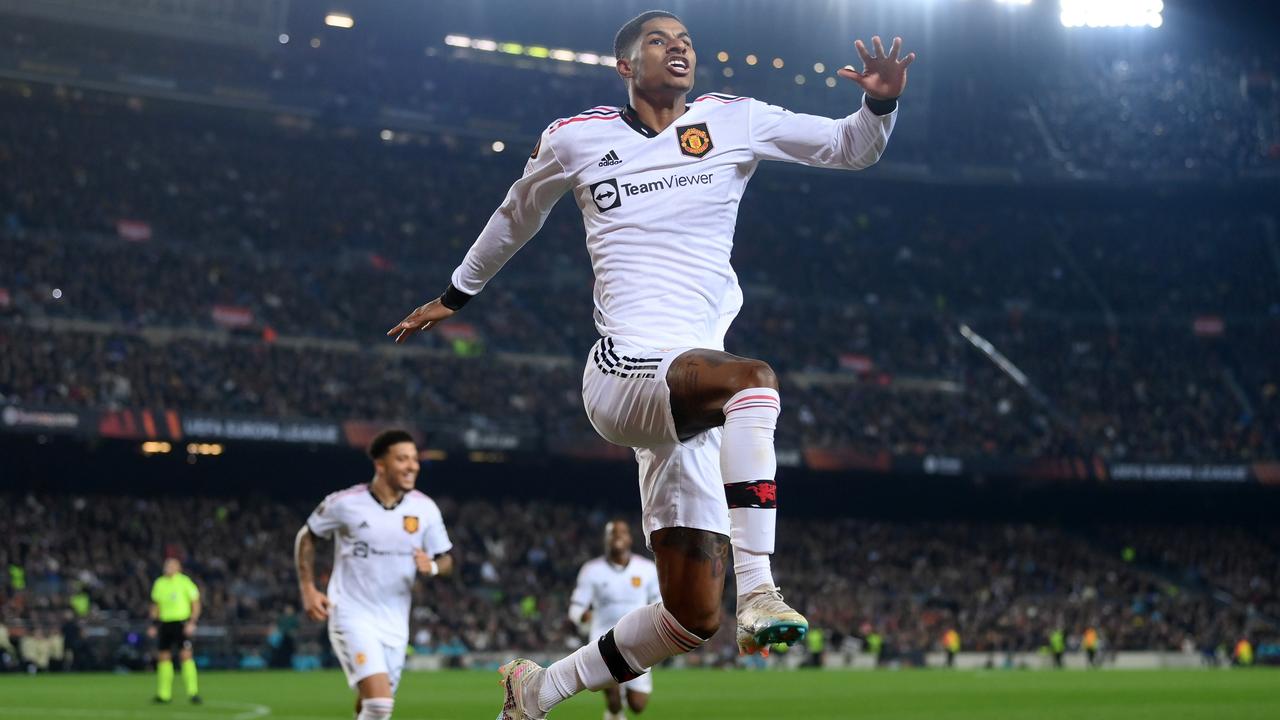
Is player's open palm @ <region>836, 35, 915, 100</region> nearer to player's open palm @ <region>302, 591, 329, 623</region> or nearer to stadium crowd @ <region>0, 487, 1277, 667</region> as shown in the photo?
player's open palm @ <region>302, 591, 329, 623</region>

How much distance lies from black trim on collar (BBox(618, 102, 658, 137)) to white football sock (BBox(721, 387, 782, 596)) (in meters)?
1.47

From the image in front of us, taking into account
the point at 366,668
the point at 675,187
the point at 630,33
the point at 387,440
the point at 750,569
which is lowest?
the point at 366,668

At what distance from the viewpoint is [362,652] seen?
10781 millimetres

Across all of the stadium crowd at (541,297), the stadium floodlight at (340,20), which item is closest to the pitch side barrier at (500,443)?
the stadium crowd at (541,297)

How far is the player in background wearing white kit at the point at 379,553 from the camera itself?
36.2 ft

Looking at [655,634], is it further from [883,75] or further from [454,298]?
[883,75]

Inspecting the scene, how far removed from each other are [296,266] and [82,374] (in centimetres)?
982

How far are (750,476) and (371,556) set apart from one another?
6.71m

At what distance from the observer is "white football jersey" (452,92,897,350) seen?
5.93m

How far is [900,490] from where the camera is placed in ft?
159

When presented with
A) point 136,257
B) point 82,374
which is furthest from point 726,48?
point 82,374

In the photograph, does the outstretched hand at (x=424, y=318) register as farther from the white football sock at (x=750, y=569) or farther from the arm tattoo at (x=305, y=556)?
the arm tattoo at (x=305, y=556)

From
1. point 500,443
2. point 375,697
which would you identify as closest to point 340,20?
point 500,443

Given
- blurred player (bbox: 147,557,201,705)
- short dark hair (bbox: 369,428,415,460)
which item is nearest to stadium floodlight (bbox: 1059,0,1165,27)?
blurred player (bbox: 147,557,201,705)
